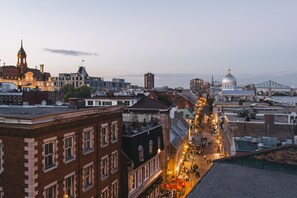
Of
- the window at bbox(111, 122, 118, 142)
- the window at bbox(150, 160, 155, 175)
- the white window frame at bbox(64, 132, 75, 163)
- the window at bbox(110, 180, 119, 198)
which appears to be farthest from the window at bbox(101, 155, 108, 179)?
the window at bbox(150, 160, 155, 175)

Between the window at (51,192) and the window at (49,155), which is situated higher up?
the window at (49,155)

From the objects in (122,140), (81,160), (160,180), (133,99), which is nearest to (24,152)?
(81,160)

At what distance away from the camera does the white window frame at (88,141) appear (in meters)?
25.2

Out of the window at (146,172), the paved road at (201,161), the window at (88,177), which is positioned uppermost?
the window at (88,177)

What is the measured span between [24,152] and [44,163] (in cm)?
169

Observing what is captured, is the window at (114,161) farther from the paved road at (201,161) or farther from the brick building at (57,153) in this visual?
the paved road at (201,161)

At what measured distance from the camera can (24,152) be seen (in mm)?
18891

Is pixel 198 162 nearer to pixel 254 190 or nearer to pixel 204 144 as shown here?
pixel 204 144

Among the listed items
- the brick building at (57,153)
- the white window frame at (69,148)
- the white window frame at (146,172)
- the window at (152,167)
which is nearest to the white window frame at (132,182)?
the white window frame at (146,172)

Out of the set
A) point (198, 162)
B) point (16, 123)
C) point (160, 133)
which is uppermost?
point (16, 123)

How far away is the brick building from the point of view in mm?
18953

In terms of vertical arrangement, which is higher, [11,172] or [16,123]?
[16,123]

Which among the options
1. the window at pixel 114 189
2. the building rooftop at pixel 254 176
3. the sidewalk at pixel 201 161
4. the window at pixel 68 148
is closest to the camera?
the building rooftop at pixel 254 176

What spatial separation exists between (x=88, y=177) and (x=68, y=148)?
13.6ft
